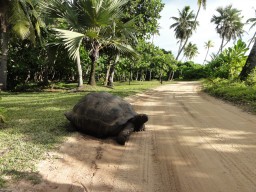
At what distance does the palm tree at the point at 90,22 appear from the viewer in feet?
44.8

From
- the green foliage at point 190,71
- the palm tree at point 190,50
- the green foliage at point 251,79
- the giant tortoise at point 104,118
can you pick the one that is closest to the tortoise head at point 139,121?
the giant tortoise at point 104,118

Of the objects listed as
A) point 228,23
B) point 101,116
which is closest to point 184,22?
point 228,23

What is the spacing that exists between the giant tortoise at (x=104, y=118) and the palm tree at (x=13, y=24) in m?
12.4

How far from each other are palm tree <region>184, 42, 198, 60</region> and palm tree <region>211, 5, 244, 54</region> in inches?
595

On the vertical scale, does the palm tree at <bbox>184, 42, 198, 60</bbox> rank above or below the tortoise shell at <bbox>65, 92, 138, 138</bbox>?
above

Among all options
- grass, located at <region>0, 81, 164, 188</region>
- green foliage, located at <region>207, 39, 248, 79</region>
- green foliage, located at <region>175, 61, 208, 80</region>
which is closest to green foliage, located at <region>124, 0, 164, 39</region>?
green foliage, located at <region>207, 39, 248, 79</region>

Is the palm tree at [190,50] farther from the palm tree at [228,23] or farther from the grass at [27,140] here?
the grass at [27,140]

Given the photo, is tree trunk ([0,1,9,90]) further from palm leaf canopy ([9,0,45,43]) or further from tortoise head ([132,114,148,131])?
tortoise head ([132,114,148,131])

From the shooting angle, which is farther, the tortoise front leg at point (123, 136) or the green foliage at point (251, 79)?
the green foliage at point (251, 79)

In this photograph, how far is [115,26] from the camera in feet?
49.9

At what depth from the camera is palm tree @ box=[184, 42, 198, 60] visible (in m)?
69.0

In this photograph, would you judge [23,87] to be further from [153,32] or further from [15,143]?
[15,143]

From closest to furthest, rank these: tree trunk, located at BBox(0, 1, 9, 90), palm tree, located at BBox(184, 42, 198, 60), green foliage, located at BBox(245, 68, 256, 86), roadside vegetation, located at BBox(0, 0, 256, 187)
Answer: roadside vegetation, located at BBox(0, 0, 256, 187)
green foliage, located at BBox(245, 68, 256, 86)
tree trunk, located at BBox(0, 1, 9, 90)
palm tree, located at BBox(184, 42, 198, 60)

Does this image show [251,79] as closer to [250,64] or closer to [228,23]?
[250,64]
